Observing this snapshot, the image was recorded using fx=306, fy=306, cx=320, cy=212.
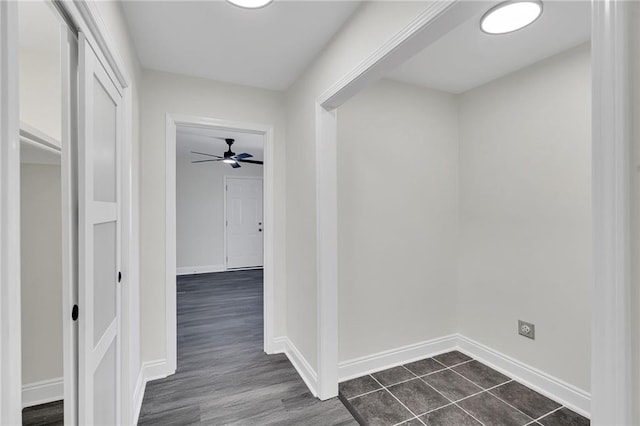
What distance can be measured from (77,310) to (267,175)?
1.93 m

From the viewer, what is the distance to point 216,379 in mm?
2457

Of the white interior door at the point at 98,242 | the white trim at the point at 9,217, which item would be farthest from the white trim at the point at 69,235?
the white trim at the point at 9,217

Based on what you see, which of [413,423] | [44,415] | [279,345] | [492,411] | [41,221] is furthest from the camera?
[279,345]

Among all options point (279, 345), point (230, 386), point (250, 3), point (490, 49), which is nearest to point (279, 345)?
point (279, 345)

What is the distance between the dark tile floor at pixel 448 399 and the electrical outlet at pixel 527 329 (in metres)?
0.39

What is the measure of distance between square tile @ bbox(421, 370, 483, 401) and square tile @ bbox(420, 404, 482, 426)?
0.48 ft

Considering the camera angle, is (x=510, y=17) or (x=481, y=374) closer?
(x=510, y=17)

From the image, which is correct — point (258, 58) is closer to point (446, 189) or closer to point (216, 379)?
point (446, 189)

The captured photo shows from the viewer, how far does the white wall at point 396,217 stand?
2.54 metres

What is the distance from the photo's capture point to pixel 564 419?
200 centimetres

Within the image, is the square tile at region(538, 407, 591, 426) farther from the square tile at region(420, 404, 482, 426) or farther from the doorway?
the doorway

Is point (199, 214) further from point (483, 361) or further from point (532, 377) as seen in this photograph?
point (532, 377)

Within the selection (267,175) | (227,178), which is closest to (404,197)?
(267,175)

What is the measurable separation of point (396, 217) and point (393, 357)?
4.04 ft
